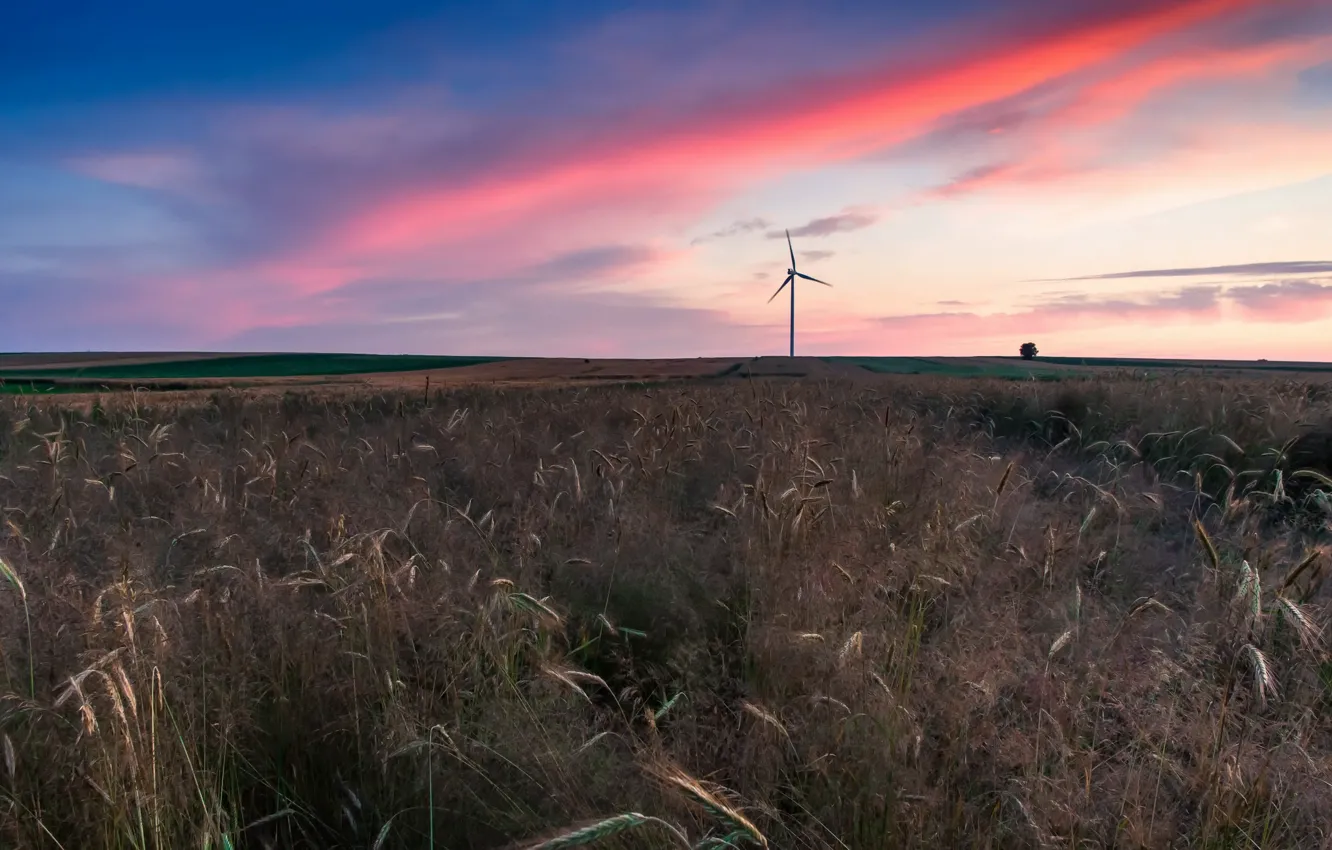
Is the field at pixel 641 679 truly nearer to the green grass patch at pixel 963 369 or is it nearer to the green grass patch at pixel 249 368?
the green grass patch at pixel 963 369

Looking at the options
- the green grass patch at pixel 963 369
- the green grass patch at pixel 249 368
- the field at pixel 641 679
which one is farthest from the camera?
the green grass patch at pixel 249 368

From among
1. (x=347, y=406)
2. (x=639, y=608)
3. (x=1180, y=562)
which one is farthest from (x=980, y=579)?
(x=347, y=406)

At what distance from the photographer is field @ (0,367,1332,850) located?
244cm

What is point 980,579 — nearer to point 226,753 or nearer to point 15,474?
point 226,753

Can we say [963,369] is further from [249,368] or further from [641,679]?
[249,368]

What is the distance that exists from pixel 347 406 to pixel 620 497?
10.1m

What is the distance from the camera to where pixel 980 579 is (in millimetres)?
4445

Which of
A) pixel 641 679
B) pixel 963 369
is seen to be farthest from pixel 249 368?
pixel 641 679

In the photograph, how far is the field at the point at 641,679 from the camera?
96.1 inches

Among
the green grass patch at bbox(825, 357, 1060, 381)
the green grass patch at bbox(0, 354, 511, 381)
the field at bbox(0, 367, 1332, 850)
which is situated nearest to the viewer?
the field at bbox(0, 367, 1332, 850)

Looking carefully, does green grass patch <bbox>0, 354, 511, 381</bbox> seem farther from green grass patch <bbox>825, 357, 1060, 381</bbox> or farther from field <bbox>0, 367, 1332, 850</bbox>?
field <bbox>0, 367, 1332, 850</bbox>

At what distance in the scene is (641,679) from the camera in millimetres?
3643

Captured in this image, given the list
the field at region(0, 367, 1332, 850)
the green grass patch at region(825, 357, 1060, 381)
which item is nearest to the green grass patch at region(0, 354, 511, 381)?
the green grass patch at region(825, 357, 1060, 381)

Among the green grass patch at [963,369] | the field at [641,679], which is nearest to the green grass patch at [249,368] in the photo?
the green grass patch at [963,369]
